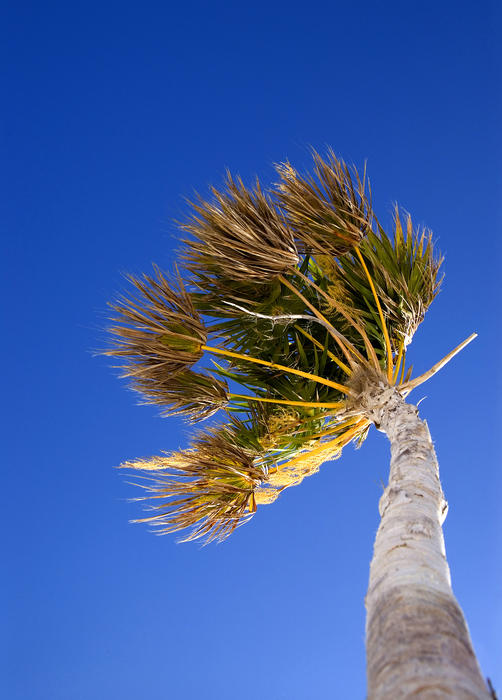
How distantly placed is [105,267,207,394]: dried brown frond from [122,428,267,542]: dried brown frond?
0.77 meters

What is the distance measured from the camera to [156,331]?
5047 mm

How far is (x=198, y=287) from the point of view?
5.60 m

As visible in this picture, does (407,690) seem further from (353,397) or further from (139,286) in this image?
(139,286)

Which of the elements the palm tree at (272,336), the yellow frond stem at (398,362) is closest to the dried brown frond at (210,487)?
the palm tree at (272,336)

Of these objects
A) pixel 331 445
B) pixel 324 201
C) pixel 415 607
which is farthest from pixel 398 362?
pixel 415 607

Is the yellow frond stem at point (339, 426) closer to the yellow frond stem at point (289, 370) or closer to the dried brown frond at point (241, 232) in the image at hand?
the yellow frond stem at point (289, 370)

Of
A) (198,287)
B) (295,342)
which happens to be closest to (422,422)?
(295,342)

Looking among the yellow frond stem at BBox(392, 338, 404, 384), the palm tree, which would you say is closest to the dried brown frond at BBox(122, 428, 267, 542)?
the palm tree

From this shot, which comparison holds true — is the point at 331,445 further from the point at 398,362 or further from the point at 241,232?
the point at 241,232

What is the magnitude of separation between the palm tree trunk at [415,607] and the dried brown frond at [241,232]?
2229 millimetres

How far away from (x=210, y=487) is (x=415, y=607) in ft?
10.1

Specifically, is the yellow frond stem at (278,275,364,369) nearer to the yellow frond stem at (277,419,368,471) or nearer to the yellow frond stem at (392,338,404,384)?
the yellow frond stem at (392,338,404,384)

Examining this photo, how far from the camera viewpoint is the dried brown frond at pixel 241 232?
4789mm

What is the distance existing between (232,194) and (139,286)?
1.09 meters
